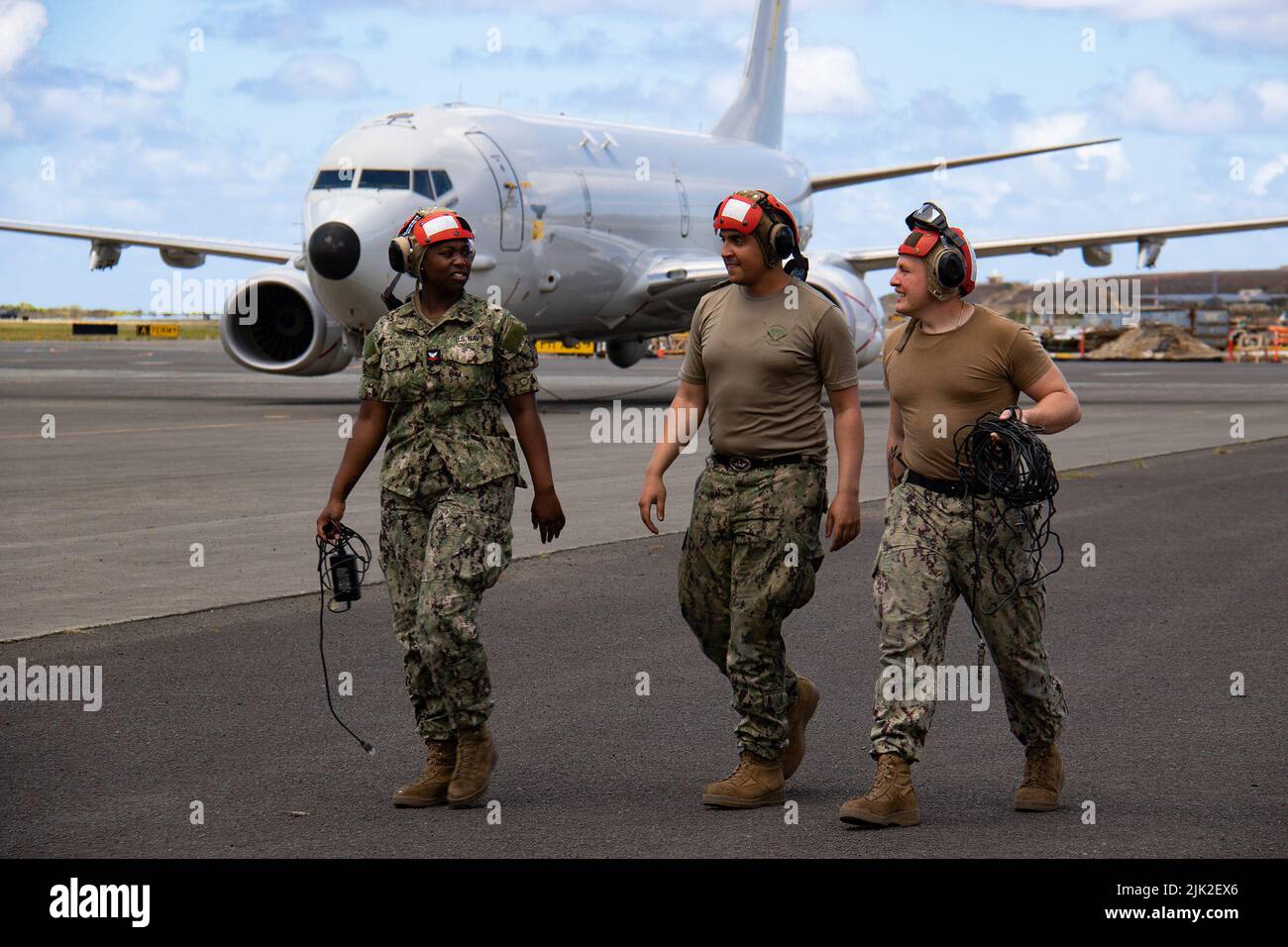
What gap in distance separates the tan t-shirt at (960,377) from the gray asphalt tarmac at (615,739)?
45.1 inches

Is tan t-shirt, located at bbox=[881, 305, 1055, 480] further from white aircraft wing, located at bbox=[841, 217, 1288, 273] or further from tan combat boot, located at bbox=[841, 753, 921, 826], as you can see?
white aircraft wing, located at bbox=[841, 217, 1288, 273]

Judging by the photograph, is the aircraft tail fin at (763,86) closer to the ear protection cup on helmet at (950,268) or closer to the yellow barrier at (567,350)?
the yellow barrier at (567,350)

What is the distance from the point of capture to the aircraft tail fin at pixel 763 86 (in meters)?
36.6

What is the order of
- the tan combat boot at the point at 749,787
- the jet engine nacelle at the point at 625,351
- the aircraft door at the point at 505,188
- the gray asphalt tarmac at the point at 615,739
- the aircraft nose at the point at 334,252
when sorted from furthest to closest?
the jet engine nacelle at the point at 625,351, the aircraft door at the point at 505,188, the aircraft nose at the point at 334,252, the tan combat boot at the point at 749,787, the gray asphalt tarmac at the point at 615,739

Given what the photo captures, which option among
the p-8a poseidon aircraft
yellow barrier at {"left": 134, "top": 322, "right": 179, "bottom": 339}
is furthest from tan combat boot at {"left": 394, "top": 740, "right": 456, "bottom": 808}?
yellow barrier at {"left": 134, "top": 322, "right": 179, "bottom": 339}

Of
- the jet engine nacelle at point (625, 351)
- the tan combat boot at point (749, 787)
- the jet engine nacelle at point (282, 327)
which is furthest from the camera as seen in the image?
the jet engine nacelle at point (625, 351)

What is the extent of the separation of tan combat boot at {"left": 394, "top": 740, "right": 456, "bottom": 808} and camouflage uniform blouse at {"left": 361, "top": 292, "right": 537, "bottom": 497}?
2.81 feet

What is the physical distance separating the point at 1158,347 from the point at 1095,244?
2784 centimetres

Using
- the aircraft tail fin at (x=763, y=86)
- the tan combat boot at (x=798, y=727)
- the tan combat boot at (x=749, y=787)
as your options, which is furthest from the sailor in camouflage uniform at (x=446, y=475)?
the aircraft tail fin at (x=763, y=86)

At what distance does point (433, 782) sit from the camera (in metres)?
5.87

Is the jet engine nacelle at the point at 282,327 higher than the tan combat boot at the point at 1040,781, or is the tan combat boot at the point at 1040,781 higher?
the jet engine nacelle at the point at 282,327

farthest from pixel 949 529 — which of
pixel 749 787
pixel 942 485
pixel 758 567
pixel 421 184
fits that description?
pixel 421 184

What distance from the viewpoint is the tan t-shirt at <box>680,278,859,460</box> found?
588 centimetres
